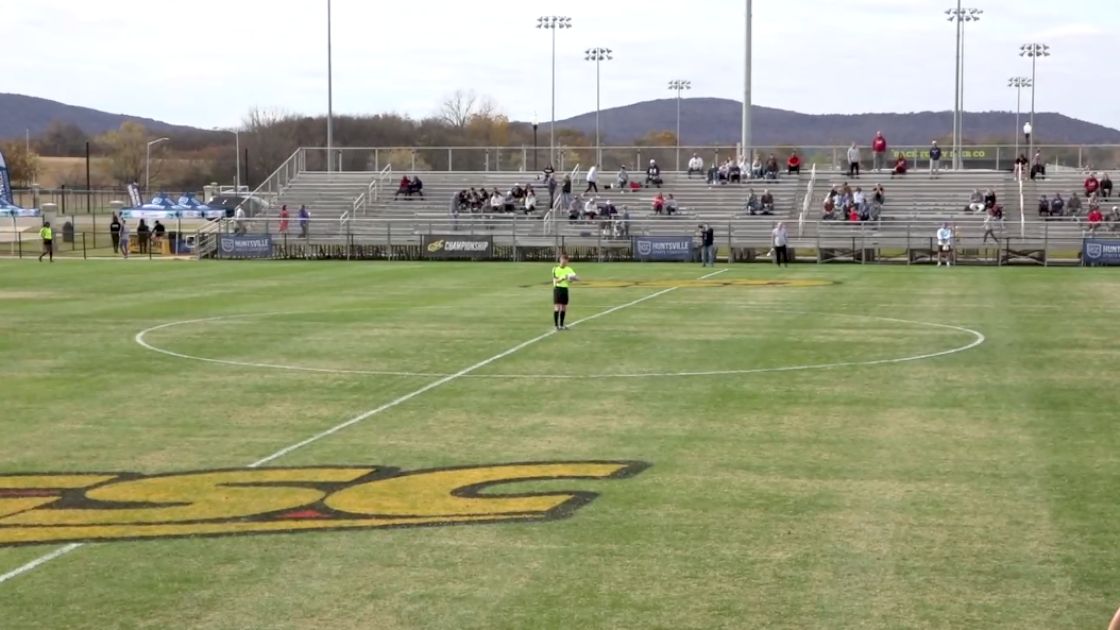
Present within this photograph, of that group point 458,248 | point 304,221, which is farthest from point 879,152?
point 304,221

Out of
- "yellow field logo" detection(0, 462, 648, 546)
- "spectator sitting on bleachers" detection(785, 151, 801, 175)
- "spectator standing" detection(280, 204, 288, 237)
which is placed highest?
"spectator sitting on bleachers" detection(785, 151, 801, 175)

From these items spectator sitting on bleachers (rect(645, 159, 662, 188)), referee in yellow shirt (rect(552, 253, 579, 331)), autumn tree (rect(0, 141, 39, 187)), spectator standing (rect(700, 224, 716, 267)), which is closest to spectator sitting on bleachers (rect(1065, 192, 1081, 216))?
spectator standing (rect(700, 224, 716, 267))

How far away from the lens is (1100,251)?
166 ft

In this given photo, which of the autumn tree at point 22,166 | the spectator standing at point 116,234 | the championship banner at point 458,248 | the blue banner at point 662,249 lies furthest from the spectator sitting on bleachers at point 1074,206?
the autumn tree at point 22,166

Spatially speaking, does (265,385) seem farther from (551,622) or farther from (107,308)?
(107,308)

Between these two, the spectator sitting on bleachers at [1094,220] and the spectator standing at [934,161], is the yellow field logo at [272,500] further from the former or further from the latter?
the spectator standing at [934,161]

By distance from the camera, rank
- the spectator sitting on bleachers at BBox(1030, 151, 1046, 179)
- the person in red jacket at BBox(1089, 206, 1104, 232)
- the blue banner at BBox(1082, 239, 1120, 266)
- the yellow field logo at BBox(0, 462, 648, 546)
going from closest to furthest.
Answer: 1. the yellow field logo at BBox(0, 462, 648, 546)
2. the blue banner at BBox(1082, 239, 1120, 266)
3. the person in red jacket at BBox(1089, 206, 1104, 232)
4. the spectator sitting on bleachers at BBox(1030, 151, 1046, 179)

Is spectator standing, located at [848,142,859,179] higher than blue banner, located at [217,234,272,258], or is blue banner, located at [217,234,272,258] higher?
spectator standing, located at [848,142,859,179]

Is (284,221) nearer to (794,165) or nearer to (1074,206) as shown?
(794,165)

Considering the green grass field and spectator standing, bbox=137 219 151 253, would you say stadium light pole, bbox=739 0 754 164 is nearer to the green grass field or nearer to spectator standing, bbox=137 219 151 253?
spectator standing, bbox=137 219 151 253

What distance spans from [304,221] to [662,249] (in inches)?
583

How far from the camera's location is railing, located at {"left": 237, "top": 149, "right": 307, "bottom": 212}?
2655 inches

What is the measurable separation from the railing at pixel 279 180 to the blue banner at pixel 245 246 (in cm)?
827

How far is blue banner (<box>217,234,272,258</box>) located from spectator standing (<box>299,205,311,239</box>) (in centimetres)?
144
